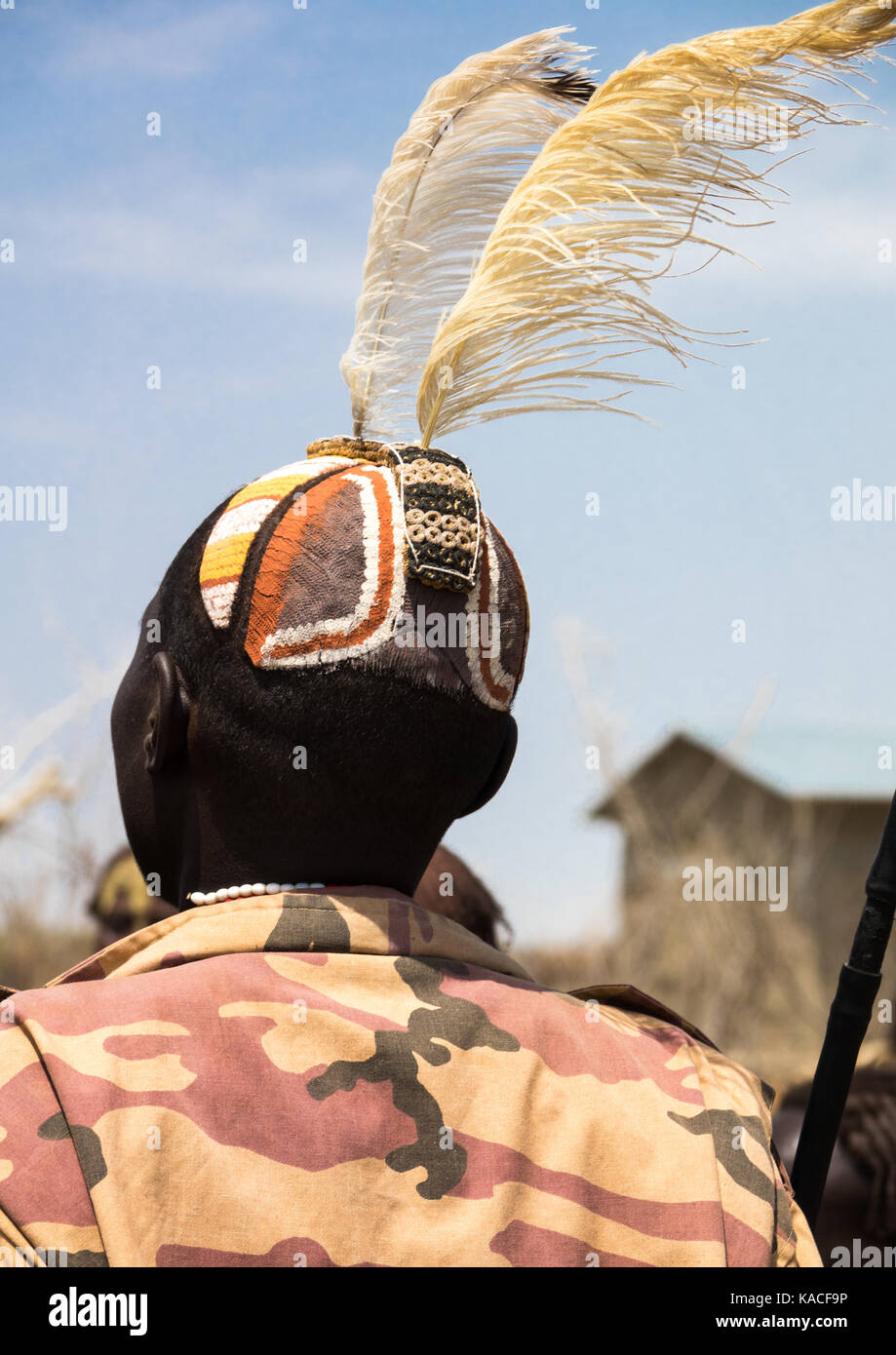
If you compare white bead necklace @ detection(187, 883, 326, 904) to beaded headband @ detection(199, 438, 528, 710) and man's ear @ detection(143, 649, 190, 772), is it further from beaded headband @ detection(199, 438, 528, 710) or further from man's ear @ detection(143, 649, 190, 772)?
beaded headband @ detection(199, 438, 528, 710)

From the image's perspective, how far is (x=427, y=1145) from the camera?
1761 mm

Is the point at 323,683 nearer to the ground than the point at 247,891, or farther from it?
farther from it

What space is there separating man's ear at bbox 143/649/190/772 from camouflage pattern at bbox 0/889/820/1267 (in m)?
0.25

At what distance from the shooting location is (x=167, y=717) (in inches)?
79.0

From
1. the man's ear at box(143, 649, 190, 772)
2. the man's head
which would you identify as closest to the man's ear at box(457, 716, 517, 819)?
the man's head

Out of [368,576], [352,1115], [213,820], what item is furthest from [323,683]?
[352,1115]

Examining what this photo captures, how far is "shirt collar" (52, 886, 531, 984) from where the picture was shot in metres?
1.88

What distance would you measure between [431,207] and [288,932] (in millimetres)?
1442

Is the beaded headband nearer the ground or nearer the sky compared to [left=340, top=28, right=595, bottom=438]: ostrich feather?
nearer the ground

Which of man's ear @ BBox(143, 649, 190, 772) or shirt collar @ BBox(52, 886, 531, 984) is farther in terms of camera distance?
man's ear @ BBox(143, 649, 190, 772)

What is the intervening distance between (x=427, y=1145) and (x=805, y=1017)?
1144 cm

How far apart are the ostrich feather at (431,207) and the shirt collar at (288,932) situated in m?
0.98

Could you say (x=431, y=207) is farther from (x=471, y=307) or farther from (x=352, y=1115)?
(x=352, y=1115)
